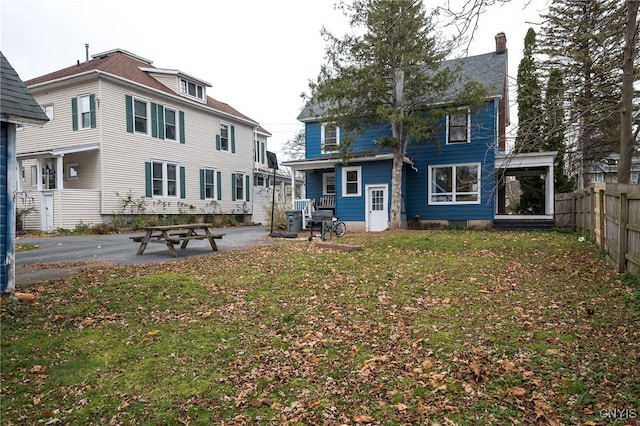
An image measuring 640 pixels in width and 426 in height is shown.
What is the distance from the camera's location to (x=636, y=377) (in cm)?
326

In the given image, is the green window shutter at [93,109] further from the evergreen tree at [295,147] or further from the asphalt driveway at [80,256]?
the evergreen tree at [295,147]

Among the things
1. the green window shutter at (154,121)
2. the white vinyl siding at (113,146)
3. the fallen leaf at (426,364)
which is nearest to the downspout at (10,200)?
the fallen leaf at (426,364)

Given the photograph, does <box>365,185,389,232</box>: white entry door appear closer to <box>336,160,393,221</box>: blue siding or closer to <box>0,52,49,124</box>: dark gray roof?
<box>336,160,393,221</box>: blue siding

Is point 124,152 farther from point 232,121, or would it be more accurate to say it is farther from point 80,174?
point 232,121

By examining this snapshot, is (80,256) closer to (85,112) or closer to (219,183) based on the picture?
(85,112)

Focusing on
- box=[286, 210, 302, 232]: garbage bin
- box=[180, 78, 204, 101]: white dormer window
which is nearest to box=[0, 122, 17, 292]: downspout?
box=[286, 210, 302, 232]: garbage bin

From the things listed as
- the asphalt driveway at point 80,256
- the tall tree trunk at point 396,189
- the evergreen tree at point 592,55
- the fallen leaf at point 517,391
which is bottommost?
the fallen leaf at point 517,391

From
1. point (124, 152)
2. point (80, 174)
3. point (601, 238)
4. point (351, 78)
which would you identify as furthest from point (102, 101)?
point (601, 238)

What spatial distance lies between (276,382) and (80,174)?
59.6 ft

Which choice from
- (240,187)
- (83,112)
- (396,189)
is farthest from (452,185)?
(83,112)

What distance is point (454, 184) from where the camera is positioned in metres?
17.8

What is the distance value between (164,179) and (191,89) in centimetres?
624

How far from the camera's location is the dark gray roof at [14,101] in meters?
5.57

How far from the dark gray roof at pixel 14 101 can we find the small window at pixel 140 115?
1345cm
